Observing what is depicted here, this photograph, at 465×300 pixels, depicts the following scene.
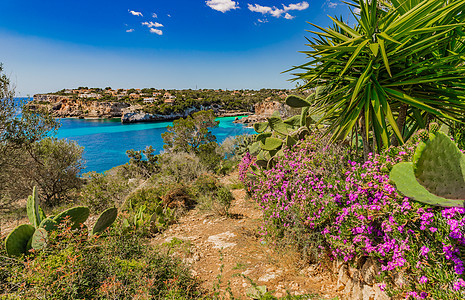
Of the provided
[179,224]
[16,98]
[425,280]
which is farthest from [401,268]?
[16,98]

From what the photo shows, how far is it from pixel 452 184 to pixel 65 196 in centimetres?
1361

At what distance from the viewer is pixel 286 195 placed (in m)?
2.83

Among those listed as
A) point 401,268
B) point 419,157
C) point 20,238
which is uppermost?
point 419,157

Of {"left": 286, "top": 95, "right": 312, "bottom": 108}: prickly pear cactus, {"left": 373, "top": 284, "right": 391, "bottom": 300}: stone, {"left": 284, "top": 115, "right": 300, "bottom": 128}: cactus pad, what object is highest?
{"left": 286, "top": 95, "right": 312, "bottom": 108}: prickly pear cactus

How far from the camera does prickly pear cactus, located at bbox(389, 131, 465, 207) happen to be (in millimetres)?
1406

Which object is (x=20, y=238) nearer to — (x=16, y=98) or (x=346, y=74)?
(x=346, y=74)

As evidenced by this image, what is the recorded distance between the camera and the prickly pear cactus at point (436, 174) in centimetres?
141

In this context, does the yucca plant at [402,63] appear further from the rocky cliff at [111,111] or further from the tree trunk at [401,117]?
the rocky cliff at [111,111]

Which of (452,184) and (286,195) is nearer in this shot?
(452,184)

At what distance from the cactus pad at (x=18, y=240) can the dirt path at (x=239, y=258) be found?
1.82m

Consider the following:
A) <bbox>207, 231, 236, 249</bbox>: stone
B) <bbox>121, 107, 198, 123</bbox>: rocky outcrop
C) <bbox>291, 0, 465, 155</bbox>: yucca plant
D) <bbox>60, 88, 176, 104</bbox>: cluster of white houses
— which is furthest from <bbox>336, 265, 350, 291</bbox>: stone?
<bbox>60, 88, 176, 104</bbox>: cluster of white houses

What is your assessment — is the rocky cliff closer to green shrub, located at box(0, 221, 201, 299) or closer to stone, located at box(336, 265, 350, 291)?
green shrub, located at box(0, 221, 201, 299)

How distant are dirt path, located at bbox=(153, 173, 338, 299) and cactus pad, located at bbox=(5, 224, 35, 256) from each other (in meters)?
1.82

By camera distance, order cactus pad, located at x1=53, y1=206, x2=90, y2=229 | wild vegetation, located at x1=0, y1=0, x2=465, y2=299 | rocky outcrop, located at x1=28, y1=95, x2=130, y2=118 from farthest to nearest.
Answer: rocky outcrop, located at x1=28, y1=95, x2=130, y2=118 → cactus pad, located at x1=53, y1=206, x2=90, y2=229 → wild vegetation, located at x1=0, y1=0, x2=465, y2=299
